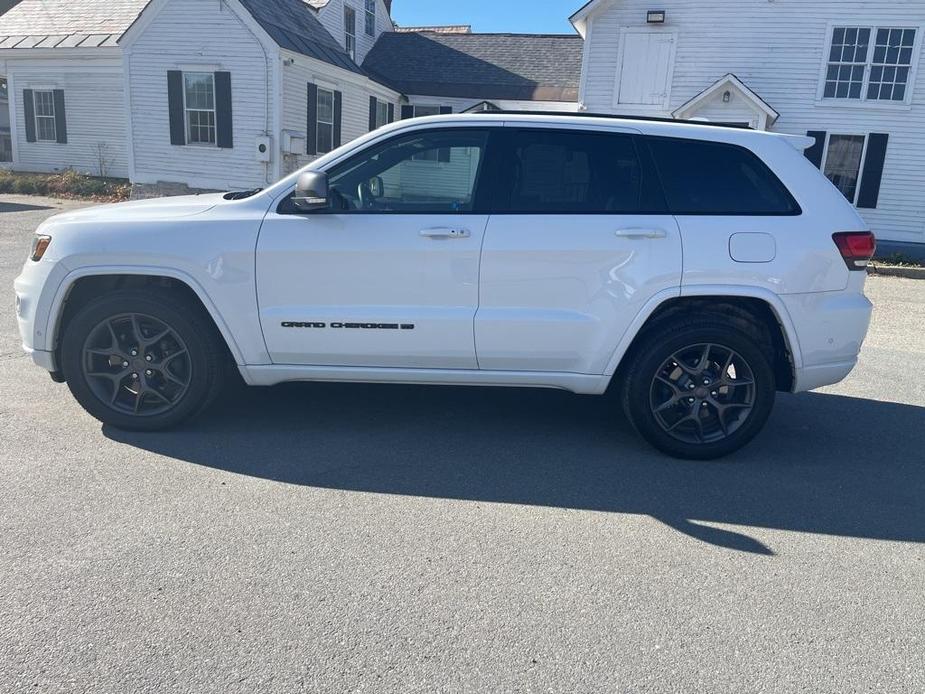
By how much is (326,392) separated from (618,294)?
2.36 m

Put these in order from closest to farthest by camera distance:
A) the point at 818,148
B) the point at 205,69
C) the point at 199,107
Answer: the point at 818,148 → the point at 205,69 → the point at 199,107

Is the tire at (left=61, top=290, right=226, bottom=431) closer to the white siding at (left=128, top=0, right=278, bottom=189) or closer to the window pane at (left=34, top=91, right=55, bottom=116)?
the white siding at (left=128, top=0, right=278, bottom=189)

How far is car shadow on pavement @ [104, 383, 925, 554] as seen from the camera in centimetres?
383

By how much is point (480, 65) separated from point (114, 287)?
2131cm

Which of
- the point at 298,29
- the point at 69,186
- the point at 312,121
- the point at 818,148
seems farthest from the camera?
the point at 69,186

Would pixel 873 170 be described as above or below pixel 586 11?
below

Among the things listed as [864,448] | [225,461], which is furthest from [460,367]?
[864,448]

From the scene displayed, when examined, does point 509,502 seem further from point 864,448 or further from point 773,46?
point 773,46

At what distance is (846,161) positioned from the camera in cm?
Answer: 1697

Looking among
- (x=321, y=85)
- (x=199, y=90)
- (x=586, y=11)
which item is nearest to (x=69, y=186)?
(x=199, y=90)

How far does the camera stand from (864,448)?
4.76 m

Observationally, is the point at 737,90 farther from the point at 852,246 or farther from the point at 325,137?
the point at 852,246

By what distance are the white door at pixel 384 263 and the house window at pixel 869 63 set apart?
618 inches

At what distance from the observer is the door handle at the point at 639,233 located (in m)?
4.14
